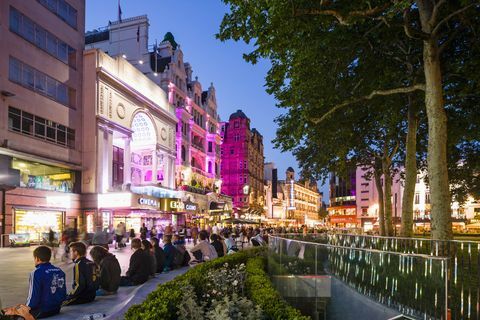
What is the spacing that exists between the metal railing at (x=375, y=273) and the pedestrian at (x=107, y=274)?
163 inches

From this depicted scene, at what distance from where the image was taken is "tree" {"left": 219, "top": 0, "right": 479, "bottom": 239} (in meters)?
14.0

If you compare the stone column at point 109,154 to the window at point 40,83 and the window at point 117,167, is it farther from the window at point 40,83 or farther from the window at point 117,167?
the window at point 40,83

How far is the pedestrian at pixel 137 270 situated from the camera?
1229 centimetres

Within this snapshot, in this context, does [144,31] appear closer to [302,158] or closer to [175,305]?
[302,158]

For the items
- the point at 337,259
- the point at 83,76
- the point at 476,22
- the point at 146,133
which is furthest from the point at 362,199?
the point at 337,259

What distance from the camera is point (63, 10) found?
120ft

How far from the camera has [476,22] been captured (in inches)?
687

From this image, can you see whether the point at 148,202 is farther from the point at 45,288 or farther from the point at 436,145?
the point at 45,288

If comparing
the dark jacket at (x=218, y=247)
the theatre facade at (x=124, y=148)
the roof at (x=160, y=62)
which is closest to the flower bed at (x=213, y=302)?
the dark jacket at (x=218, y=247)

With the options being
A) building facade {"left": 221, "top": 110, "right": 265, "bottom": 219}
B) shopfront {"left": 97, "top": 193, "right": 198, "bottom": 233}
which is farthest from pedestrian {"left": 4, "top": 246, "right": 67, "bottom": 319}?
building facade {"left": 221, "top": 110, "right": 265, "bottom": 219}

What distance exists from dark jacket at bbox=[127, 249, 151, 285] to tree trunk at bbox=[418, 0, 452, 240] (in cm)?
919

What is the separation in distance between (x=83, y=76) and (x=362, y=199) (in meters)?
98.7

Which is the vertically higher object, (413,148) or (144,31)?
(144,31)

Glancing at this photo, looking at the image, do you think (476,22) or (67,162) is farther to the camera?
(67,162)
